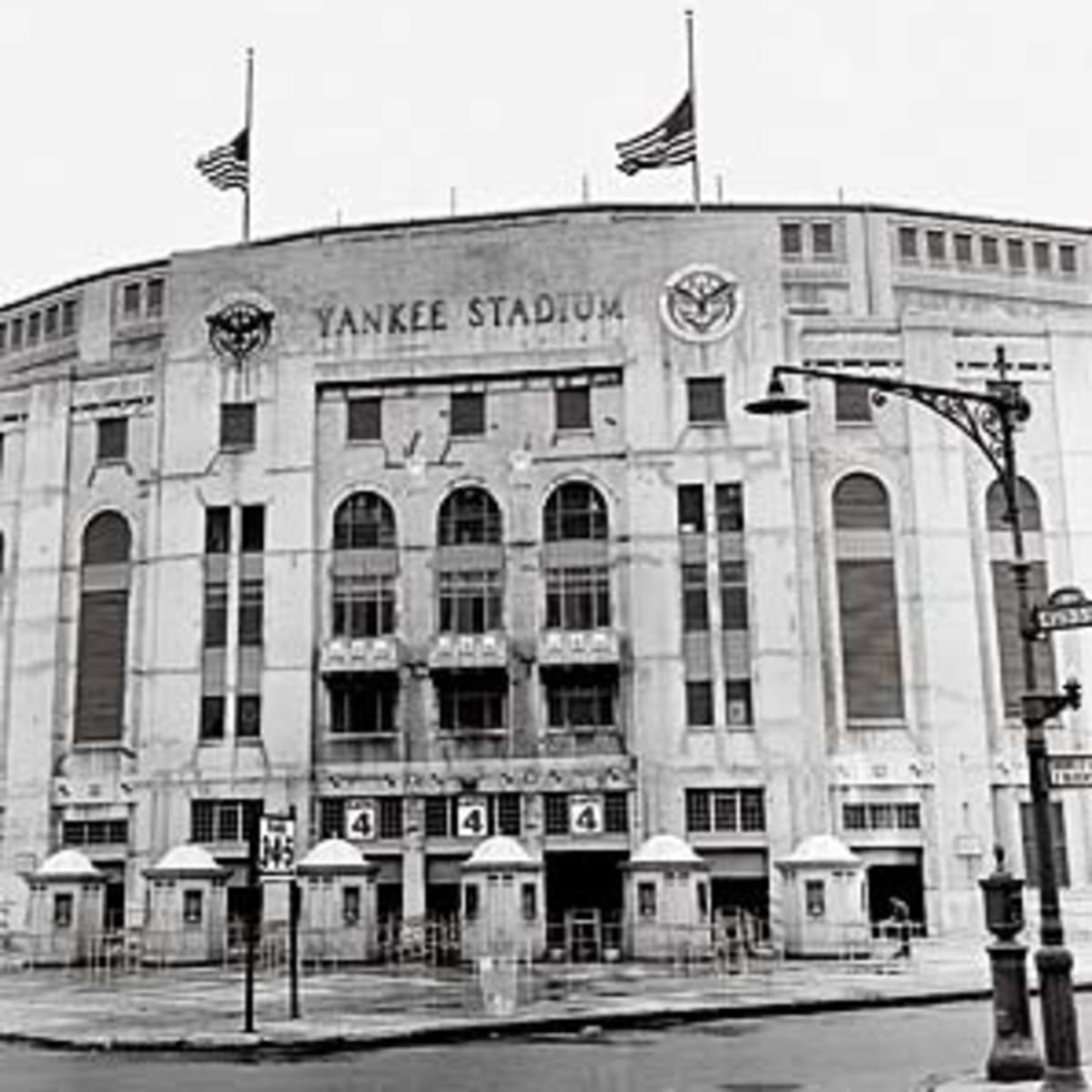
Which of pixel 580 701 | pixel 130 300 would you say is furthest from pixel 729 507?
pixel 130 300

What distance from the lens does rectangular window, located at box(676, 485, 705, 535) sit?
51562 mm

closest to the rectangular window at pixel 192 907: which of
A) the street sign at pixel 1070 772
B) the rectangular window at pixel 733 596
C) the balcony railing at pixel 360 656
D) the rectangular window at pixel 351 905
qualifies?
the rectangular window at pixel 351 905

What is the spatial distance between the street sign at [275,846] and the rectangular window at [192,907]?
75.4 ft

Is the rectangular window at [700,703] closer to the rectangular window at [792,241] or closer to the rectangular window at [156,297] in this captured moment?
the rectangular window at [792,241]

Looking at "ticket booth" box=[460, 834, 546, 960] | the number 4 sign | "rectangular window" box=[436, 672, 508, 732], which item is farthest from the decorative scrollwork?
"ticket booth" box=[460, 834, 546, 960]

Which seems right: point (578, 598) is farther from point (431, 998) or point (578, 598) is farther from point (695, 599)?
point (431, 998)

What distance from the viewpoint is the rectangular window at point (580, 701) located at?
50938mm

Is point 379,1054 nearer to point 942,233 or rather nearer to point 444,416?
point 444,416

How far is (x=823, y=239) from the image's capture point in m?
57.9

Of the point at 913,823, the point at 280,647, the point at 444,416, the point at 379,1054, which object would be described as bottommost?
the point at 379,1054

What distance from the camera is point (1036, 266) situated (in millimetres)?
59219

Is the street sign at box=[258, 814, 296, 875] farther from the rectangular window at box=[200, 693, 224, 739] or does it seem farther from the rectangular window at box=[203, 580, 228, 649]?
the rectangular window at box=[203, 580, 228, 649]

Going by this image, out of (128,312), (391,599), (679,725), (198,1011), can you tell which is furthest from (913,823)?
(128,312)

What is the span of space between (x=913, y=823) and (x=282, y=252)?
29.9 meters
